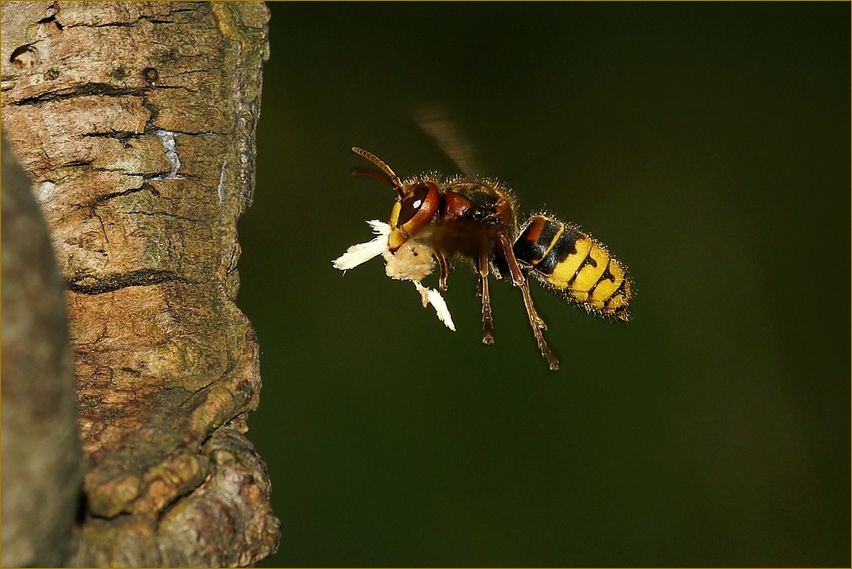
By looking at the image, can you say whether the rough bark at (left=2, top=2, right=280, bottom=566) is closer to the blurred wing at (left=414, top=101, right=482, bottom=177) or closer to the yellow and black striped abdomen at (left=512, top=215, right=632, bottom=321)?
the blurred wing at (left=414, top=101, right=482, bottom=177)

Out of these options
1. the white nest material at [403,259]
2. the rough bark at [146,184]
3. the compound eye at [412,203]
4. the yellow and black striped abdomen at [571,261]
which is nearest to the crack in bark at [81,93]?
the rough bark at [146,184]

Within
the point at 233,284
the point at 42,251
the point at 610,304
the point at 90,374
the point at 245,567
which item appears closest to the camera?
the point at 42,251

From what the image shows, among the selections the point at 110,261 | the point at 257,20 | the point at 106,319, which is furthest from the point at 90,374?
the point at 257,20

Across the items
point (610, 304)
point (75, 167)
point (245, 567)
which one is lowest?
point (245, 567)

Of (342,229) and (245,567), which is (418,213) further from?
(245,567)

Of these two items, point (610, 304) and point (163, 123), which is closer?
point (163, 123)
